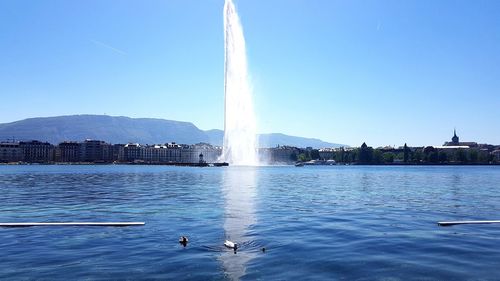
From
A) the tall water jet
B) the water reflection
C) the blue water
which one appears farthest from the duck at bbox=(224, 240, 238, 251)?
the tall water jet

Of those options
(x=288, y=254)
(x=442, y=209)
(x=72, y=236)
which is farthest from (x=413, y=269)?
(x=442, y=209)

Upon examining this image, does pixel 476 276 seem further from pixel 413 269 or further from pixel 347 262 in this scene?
pixel 347 262

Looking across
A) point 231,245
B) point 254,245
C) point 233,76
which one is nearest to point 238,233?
point 254,245

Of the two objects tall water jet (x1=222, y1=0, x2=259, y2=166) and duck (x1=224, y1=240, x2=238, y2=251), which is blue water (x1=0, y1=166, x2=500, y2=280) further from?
tall water jet (x1=222, y1=0, x2=259, y2=166)

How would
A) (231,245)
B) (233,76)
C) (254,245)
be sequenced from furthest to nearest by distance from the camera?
(233,76) < (254,245) < (231,245)

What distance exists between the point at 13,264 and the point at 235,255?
8.12 meters

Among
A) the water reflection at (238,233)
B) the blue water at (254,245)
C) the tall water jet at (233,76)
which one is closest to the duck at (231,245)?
the water reflection at (238,233)

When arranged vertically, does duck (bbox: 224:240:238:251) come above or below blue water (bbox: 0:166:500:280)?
above

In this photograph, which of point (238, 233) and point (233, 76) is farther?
point (233, 76)

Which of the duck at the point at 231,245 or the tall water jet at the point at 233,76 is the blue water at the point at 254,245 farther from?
the tall water jet at the point at 233,76

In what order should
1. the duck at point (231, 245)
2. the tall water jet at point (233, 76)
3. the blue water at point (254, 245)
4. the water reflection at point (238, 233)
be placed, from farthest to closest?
1. the tall water jet at point (233, 76)
2. the duck at point (231, 245)
3. the water reflection at point (238, 233)
4. the blue water at point (254, 245)

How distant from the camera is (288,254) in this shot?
→ 19203mm

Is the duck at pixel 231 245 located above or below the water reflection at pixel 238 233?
above

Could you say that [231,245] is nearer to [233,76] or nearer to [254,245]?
[254,245]
